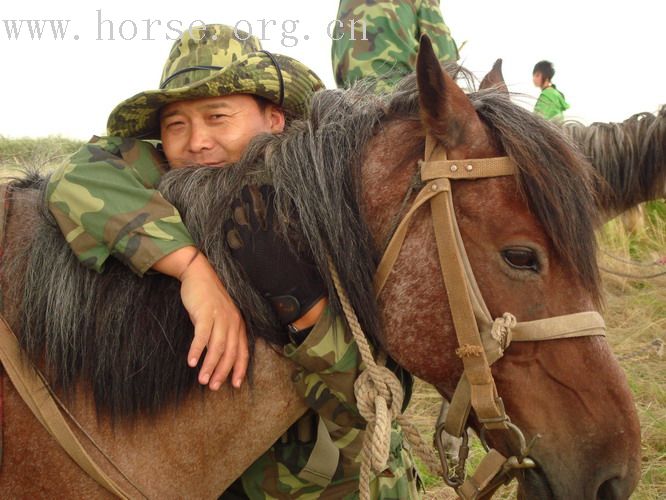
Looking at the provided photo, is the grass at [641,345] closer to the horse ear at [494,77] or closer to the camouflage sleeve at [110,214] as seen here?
the horse ear at [494,77]

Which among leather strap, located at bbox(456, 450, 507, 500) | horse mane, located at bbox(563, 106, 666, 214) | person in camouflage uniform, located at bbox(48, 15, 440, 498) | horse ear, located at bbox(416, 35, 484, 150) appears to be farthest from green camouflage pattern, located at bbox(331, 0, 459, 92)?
leather strap, located at bbox(456, 450, 507, 500)

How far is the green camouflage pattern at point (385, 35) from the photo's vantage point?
325 cm

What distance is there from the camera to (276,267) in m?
1.68

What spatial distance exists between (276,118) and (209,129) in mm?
293

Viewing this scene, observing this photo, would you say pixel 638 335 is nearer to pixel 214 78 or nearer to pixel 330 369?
pixel 330 369

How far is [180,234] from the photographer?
5.64ft

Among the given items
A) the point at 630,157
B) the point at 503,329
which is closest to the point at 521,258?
the point at 503,329

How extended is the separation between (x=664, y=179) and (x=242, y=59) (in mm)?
2663

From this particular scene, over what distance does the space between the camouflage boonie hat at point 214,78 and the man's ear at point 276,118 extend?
2 cm

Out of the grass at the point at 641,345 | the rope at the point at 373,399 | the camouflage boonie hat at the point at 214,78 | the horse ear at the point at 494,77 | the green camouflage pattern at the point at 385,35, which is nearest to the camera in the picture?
the rope at the point at 373,399

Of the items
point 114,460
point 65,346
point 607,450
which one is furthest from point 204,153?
point 607,450

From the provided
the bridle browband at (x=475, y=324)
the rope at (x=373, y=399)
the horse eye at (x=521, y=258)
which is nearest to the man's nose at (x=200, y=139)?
the rope at (x=373, y=399)

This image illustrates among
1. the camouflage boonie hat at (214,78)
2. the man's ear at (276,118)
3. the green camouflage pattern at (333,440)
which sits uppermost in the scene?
the camouflage boonie hat at (214,78)

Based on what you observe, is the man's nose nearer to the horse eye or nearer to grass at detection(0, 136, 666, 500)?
grass at detection(0, 136, 666, 500)
